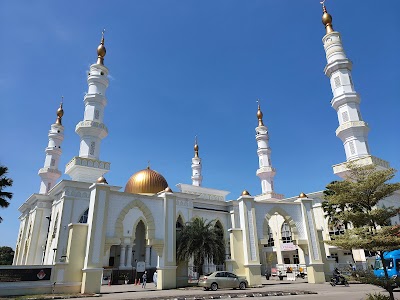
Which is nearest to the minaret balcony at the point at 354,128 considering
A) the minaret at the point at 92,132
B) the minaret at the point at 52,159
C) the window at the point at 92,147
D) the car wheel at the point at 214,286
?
the car wheel at the point at 214,286

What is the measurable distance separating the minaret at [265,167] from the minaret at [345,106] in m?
12.5

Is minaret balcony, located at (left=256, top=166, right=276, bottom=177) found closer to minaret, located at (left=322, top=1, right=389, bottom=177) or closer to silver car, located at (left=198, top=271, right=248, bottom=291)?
minaret, located at (left=322, top=1, right=389, bottom=177)

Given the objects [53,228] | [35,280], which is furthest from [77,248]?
[53,228]

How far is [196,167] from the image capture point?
4959 cm

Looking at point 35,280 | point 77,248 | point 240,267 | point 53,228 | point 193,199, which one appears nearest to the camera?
point 35,280

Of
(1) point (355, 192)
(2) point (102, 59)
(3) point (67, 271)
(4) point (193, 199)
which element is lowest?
(3) point (67, 271)

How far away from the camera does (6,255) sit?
63438mm

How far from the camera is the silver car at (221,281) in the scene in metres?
17.8

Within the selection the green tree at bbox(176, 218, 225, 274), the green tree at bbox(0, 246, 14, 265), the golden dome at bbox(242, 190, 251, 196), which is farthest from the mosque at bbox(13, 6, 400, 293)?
the green tree at bbox(0, 246, 14, 265)

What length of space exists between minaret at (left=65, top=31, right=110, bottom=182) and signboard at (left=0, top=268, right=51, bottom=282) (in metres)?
13.3

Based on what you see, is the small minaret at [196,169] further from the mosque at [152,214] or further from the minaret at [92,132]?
the minaret at [92,132]

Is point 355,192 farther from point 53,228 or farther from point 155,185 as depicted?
point 53,228

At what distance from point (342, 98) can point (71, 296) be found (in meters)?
29.0

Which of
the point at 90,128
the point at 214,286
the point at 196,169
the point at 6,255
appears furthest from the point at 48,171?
the point at 6,255
